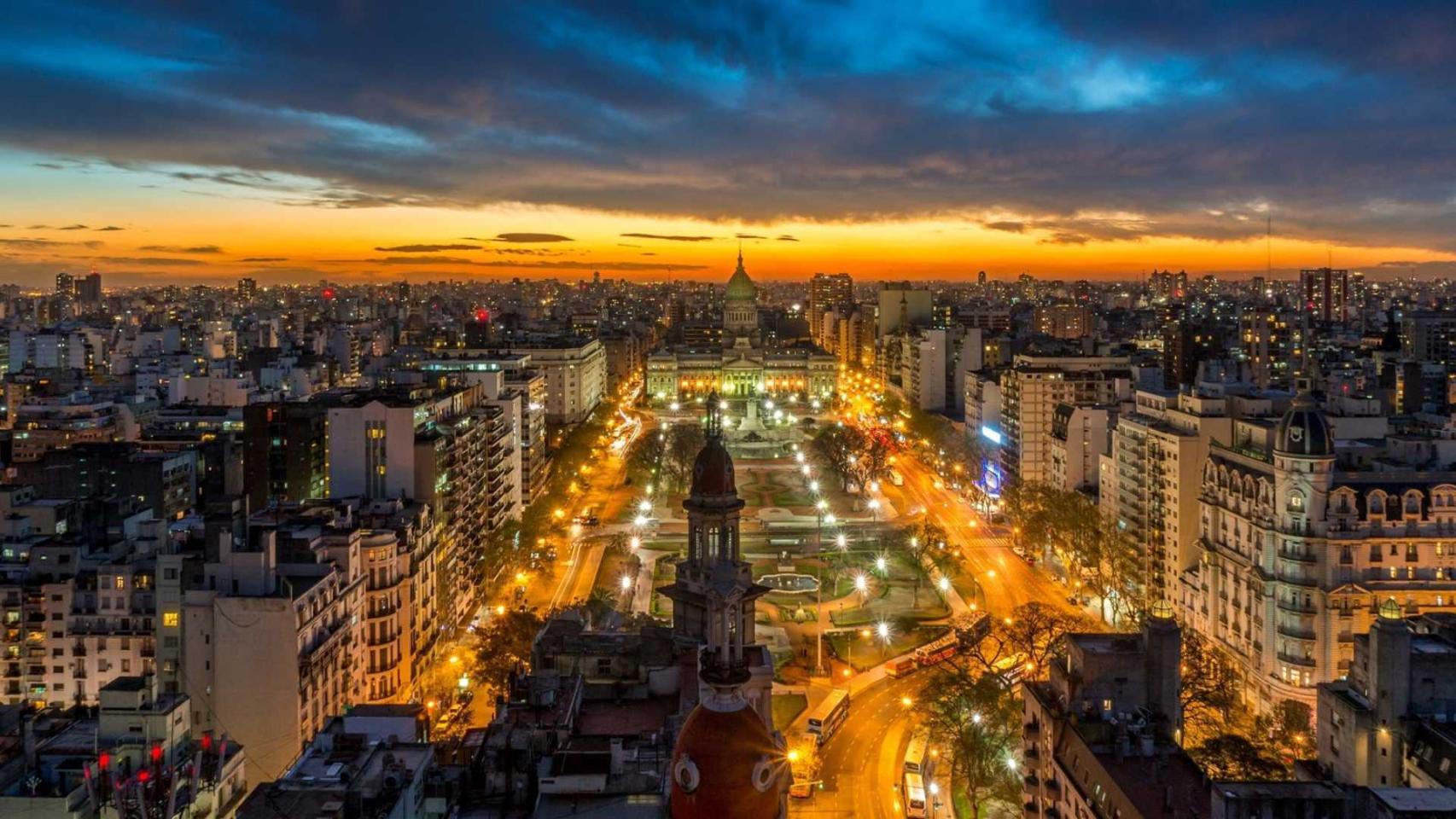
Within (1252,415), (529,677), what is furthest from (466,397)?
(1252,415)

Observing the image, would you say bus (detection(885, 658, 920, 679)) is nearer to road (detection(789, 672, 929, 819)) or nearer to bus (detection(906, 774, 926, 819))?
road (detection(789, 672, 929, 819))

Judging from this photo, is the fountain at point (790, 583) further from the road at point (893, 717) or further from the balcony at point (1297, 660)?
the balcony at point (1297, 660)

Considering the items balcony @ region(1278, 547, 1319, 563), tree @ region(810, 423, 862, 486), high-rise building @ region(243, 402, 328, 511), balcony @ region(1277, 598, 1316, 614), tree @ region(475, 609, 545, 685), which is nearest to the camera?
tree @ region(475, 609, 545, 685)

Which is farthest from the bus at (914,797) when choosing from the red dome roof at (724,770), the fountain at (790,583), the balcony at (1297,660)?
the fountain at (790,583)

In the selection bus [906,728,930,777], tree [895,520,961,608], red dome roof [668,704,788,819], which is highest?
red dome roof [668,704,788,819]

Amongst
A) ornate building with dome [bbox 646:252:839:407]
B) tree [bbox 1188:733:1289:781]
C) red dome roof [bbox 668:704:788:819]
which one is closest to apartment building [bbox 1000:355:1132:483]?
tree [bbox 1188:733:1289:781]
